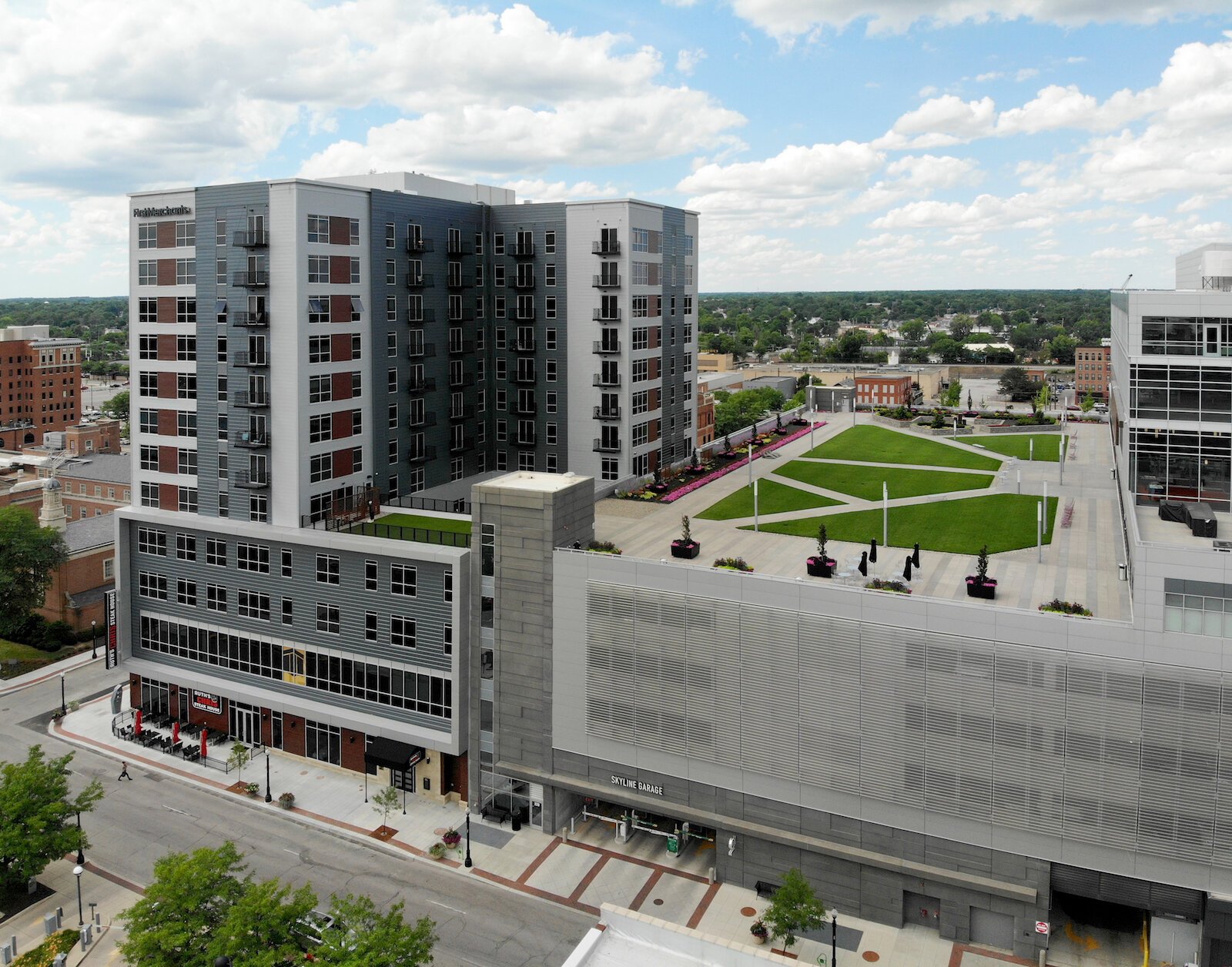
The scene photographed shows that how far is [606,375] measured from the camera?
7238cm

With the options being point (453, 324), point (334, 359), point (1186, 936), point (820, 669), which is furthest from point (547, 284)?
point (1186, 936)

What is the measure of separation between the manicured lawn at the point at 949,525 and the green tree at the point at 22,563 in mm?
64072

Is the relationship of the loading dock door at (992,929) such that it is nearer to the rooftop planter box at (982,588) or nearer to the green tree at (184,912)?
the rooftop planter box at (982,588)

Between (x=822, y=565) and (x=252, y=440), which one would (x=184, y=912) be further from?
(x=822, y=565)

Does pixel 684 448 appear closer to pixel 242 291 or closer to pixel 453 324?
pixel 453 324

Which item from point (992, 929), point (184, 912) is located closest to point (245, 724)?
point (184, 912)

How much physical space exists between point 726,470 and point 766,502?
1324 cm

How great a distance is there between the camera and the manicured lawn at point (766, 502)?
65375 mm

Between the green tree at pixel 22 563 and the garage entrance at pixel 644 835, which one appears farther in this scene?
the green tree at pixel 22 563

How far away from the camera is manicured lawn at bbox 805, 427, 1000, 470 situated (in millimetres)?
83938

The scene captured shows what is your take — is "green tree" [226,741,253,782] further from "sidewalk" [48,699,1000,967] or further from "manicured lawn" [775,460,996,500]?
"manicured lawn" [775,460,996,500]

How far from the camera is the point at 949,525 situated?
201 feet

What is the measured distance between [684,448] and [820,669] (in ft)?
136

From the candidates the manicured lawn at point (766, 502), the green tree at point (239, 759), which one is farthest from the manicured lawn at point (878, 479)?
the green tree at point (239, 759)
